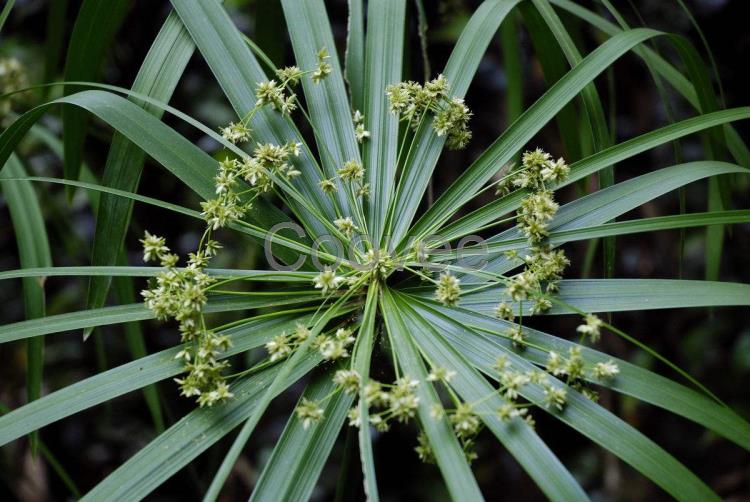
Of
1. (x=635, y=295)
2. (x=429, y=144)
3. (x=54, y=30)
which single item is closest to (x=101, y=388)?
(x=429, y=144)

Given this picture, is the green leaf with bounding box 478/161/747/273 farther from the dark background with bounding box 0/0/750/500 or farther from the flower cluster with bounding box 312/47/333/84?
the dark background with bounding box 0/0/750/500

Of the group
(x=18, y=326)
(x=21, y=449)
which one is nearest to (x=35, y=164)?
(x=21, y=449)

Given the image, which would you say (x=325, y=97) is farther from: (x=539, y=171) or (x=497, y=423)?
(x=497, y=423)

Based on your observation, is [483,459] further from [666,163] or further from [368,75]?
[368,75]

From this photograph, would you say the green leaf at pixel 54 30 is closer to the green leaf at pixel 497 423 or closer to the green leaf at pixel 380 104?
the green leaf at pixel 380 104

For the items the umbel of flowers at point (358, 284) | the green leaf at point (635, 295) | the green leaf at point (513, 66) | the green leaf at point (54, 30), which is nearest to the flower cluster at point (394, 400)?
the umbel of flowers at point (358, 284)

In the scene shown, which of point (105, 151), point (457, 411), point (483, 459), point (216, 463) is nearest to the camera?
point (457, 411)
